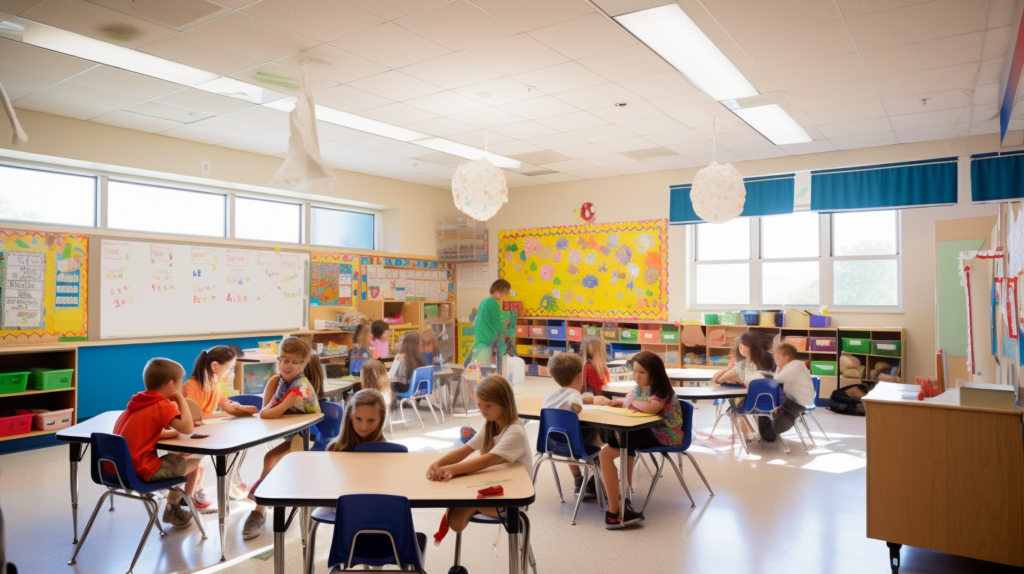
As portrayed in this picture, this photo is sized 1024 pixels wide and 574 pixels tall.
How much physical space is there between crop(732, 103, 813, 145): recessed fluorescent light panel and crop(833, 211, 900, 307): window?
61.5 inches

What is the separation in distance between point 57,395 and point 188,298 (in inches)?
60.1

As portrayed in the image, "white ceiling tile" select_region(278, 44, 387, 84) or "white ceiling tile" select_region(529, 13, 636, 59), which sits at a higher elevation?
"white ceiling tile" select_region(529, 13, 636, 59)

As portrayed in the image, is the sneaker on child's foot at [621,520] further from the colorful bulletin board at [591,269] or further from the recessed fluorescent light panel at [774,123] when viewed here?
the colorful bulletin board at [591,269]

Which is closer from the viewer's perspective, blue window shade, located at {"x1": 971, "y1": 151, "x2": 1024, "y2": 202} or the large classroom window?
blue window shade, located at {"x1": 971, "y1": 151, "x2": 1024, "y2": 202}

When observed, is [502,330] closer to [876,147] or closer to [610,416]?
[610,416]

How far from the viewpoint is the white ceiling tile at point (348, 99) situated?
5.40m

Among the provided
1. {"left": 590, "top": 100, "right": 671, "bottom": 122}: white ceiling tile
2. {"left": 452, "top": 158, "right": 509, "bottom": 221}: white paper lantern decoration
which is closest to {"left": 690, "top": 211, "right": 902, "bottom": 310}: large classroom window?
{"left": 590, "top": 100, "right": 671, "bottom": 122}: white ceiling tile

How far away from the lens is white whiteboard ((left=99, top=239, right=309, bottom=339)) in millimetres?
6457

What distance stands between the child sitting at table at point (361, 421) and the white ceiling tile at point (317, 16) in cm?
237

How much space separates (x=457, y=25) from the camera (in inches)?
162

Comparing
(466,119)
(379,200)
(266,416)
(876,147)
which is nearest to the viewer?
(266,416)

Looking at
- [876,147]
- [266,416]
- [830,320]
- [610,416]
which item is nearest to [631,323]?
[830,320]

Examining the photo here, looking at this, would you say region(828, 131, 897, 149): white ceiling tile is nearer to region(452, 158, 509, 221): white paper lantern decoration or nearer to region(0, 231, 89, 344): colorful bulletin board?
region(452, 158, 509, 221): white paper lantern decoration

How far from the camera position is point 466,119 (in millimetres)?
6281
